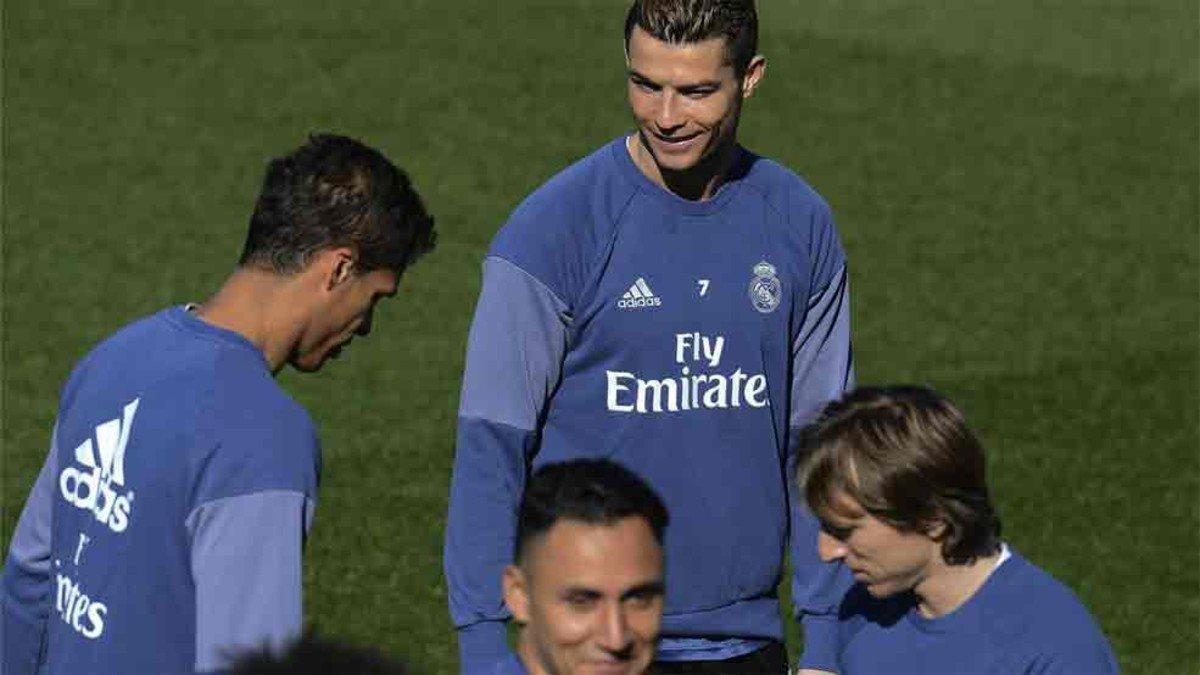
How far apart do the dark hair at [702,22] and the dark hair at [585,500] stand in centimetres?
143

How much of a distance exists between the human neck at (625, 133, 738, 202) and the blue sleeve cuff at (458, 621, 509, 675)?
44.5 inches

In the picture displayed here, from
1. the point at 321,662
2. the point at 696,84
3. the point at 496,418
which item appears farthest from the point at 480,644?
the point at 321,662

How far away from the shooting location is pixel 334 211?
5438 mm

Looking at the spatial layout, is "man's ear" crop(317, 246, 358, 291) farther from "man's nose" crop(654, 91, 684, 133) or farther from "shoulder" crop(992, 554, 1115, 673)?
"shoulder" crop(992, 554, 1115, 673)

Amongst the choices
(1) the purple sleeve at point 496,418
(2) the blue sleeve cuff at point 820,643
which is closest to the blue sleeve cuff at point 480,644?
(1) the purple sleeve at point 496,418

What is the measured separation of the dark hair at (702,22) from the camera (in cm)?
622

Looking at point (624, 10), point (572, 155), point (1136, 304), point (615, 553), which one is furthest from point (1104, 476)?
point (624, 10)

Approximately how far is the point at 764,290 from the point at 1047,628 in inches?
48.8

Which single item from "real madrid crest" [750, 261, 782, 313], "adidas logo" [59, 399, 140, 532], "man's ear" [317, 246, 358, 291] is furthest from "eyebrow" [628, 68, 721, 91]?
"adidas logo" [59, 399, 140, 532]

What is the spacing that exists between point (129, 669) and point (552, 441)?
55.9 inches

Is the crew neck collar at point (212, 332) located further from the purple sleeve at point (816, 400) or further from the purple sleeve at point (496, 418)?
the purple sleeve at point (816, 400)

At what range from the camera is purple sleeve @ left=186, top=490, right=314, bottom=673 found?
16.3 ft

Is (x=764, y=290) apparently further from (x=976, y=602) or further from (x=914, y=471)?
(x=976, y=602)

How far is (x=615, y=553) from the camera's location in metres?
4.91
